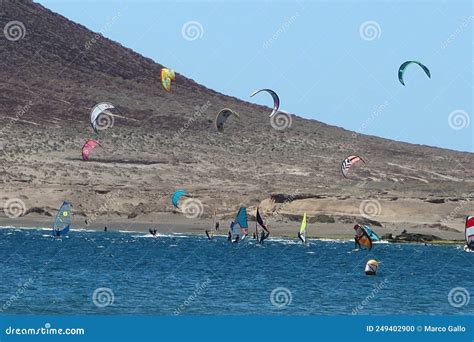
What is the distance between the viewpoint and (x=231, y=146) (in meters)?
117

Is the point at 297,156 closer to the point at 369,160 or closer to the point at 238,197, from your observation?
the point at 369,160

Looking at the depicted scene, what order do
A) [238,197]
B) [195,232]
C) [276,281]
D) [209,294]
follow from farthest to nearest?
1. [238,197]
2. [195,232]
3. [276,281]
4. [209,294]

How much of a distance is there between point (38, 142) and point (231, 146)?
776 inches

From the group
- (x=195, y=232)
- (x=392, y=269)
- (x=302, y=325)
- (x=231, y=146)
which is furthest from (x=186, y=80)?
(x=302, y=325)

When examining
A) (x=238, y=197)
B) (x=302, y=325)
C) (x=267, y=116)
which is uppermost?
(x=267, y=116)
